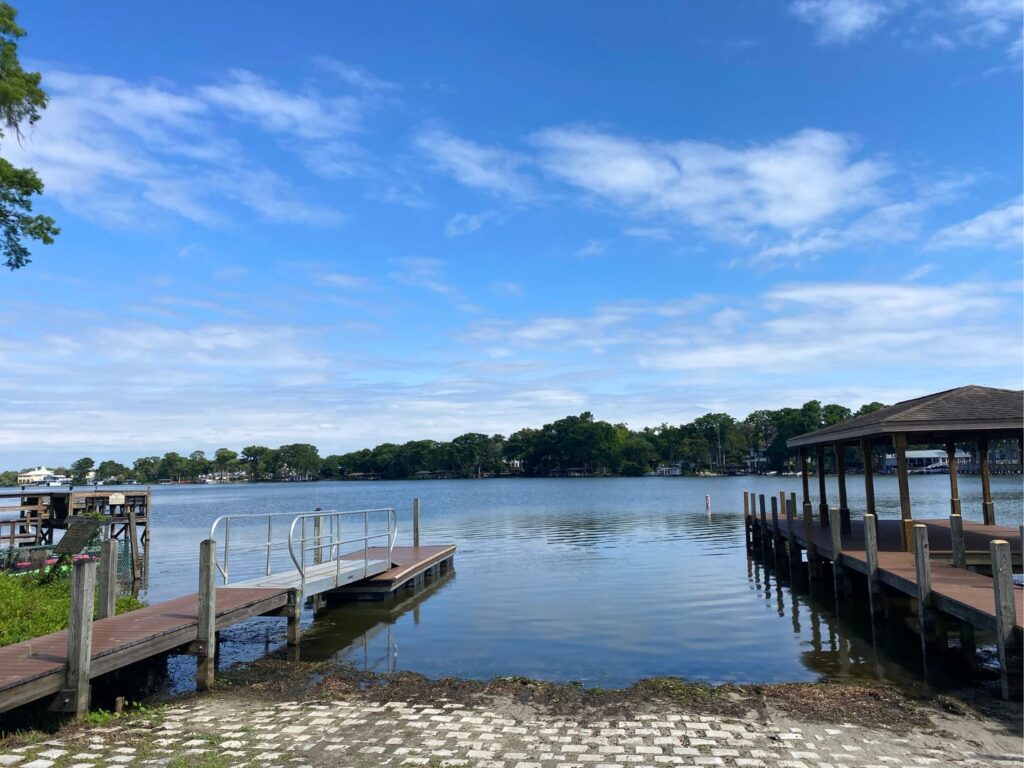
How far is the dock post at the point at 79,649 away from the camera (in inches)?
291

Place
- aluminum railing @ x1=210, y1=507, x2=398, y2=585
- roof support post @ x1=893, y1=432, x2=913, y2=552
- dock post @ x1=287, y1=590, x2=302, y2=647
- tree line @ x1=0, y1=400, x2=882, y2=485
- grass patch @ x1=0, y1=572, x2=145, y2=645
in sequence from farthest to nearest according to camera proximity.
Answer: tree line @ x1=0, y1=400, x2=882, y2=485
roof support post @ x1=893, y1=432, x2=913, y2=552
aluminum railing @ x1=210, y1=507, x2=398, y2=585
dock post @ x1=287, y1=590, x2=302, y2=647
grass patch @ x1=0, y1=572, x2=145, y2=645

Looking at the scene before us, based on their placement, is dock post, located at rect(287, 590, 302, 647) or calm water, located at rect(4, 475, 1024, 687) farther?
dock post, located at rect(287, 590, 302, 647)

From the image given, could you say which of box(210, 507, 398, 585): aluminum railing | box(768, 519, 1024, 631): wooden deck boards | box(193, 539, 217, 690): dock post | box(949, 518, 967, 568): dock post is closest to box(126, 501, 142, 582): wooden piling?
box(210, 507, 398, 585): aluminum railing

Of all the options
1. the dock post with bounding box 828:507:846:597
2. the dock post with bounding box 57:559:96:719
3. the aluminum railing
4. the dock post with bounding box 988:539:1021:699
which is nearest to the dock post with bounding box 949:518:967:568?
the dock post with bounding box 828:507:846:597

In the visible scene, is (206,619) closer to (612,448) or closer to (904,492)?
(904,492)

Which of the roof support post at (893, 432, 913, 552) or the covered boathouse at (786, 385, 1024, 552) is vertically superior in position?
the covered boathouse at (786, 385, 1024, 552)

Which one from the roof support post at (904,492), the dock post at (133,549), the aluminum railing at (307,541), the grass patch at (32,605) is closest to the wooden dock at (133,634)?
the aluminum railing at (307,541)

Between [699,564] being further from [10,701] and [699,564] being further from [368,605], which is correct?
[10,701]

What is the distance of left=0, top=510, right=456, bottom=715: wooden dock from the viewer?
7.32 metres

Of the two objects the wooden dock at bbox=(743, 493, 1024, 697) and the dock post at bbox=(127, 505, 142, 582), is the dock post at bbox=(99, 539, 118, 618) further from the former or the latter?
the wooden dock at bbox=(743, 493, 1024, 697)

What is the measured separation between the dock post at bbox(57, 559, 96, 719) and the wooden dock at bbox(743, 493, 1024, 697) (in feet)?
32.6

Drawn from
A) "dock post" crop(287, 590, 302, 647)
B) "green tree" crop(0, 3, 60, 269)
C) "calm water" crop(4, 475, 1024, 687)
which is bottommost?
"calm water" crop(4, 475, 1024, 687)

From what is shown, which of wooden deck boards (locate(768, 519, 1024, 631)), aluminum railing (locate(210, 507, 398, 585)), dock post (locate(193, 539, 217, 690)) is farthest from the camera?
aluminum railing (locate(210, 507, 398, 585))

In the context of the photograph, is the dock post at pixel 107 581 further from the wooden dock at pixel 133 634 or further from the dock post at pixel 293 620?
the dock post at pixel 293 620
